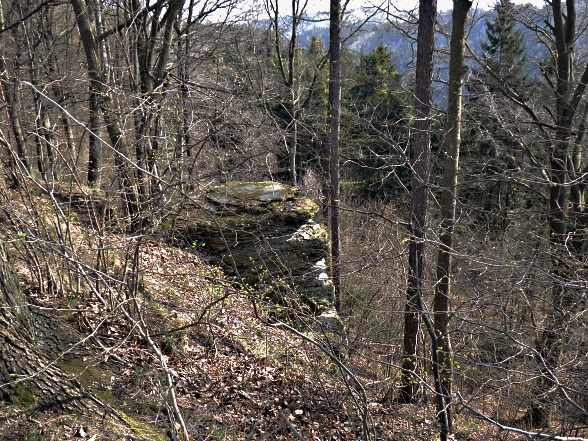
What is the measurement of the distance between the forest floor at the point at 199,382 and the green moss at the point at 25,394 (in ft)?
Answer: 0.10

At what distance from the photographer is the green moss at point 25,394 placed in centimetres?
331

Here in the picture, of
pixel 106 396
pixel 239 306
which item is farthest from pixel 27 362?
pixel 239 306

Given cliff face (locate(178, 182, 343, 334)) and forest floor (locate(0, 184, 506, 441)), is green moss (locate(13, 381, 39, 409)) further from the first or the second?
cliff face (locate(178, 182, 343, 334))

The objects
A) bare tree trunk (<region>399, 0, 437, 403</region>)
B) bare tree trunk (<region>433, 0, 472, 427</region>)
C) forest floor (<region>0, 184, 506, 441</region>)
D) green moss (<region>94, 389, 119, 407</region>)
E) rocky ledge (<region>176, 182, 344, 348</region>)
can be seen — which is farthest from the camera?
rocky ledge (<region>176, 182, 344, 348</region>)

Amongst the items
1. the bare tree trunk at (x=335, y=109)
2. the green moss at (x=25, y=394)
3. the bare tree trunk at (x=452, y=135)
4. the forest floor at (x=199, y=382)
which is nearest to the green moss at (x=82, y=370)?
the forest floor at (x=199, y=382)

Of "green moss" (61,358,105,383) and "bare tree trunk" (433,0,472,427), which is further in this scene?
"bare tree trunk" (433,0,472,427)

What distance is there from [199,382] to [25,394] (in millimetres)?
1908

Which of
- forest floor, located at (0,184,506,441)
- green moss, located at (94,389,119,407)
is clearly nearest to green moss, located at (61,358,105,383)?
forest floor, located at (0,184,506,441)

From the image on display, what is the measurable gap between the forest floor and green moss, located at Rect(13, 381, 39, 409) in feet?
0.10

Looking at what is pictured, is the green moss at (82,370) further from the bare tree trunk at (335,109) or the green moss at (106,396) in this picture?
the bare tree trunk at (335,109)

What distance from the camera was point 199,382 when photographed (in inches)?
195

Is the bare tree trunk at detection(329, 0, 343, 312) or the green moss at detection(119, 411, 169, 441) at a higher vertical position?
the bare tree trunk at detection(329, 0, 343, 312)

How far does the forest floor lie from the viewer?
143 inches

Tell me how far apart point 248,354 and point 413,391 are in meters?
2.27
